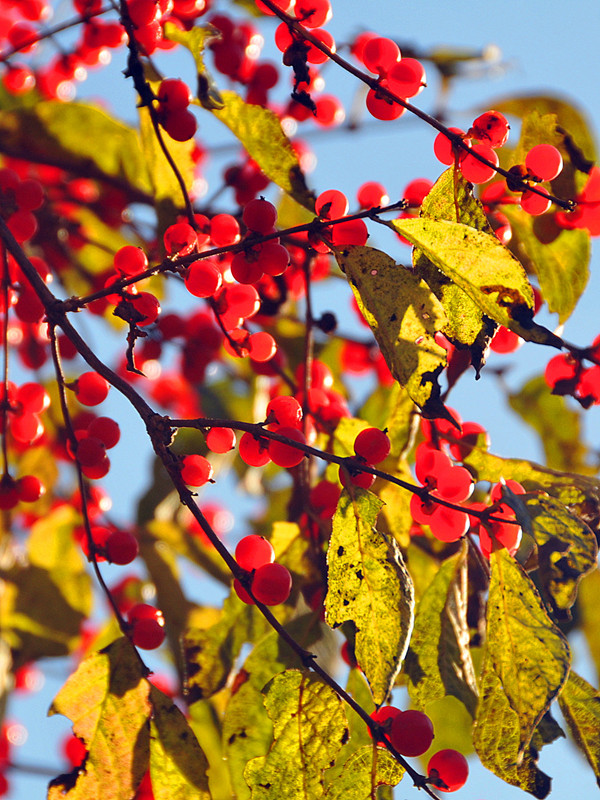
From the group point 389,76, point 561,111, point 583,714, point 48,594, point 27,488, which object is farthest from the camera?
point 48,594

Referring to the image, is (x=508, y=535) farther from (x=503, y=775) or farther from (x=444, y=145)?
(x=444, y=145)

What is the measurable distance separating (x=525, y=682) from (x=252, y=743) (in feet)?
1.53

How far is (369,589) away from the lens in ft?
3.13

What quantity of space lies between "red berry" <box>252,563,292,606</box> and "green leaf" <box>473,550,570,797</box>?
0.28 metres

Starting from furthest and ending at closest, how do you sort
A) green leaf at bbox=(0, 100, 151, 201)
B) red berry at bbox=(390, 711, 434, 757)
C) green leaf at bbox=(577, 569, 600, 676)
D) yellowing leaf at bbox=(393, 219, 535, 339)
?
green leaf at bbox=(0, 100, 151, 201) < green leaf at bbox=(577, 569, 600, 676) < red berry at bbox=(390, 711, 434, 757) < yellowing leaf at bbox=(393, 219, 535, 339)

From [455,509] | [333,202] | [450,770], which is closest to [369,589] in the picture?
[455,509]

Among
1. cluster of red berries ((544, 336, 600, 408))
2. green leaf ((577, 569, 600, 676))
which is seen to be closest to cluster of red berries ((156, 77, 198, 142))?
cluster of red berries ((544, 336, 600, 408))

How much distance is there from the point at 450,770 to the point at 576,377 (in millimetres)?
681

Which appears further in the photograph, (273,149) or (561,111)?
(561,111)

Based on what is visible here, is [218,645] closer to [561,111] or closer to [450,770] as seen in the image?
[450,770]

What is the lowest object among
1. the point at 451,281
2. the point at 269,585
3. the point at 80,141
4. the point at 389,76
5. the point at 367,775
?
the point at 367,775

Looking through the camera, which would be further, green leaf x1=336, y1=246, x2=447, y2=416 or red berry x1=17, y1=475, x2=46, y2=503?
red berry x1=17, y1=475, x2=46, y2=503

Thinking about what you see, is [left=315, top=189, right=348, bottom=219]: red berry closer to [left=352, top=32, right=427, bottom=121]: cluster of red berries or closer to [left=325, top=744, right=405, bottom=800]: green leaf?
[left=352, top=32, right=427, bottom=121]: cluster of red berries

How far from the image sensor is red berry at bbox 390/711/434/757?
988 mm
